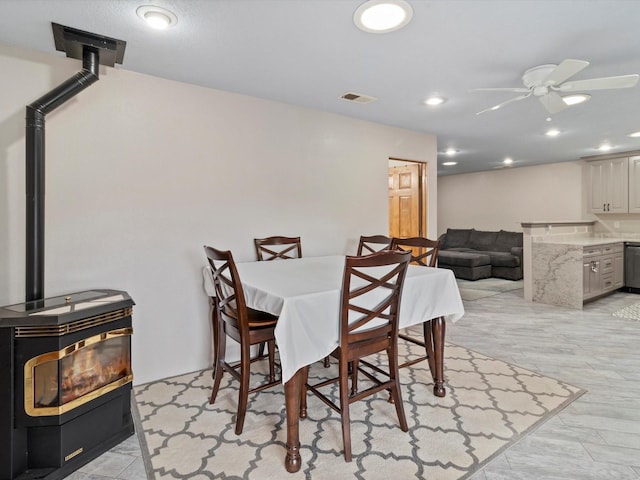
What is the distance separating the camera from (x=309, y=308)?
1.75 m

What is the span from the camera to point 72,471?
1731 millimetres

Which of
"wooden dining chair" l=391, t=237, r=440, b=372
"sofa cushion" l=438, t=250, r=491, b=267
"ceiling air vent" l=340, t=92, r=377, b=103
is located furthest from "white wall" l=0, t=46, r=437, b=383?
"sofa cushion" l=438, t=250, r=491, b=267

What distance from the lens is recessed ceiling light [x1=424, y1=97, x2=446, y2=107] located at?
10.3 feet

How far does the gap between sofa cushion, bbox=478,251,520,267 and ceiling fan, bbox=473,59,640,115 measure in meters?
4.58

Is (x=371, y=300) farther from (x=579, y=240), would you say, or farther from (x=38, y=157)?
(x=579, y=240)

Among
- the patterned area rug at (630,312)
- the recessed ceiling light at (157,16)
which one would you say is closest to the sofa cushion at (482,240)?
the patterned area rug at (630,312)

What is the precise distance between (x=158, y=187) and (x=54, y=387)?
4.83 feet

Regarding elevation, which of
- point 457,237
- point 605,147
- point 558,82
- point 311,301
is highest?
point 605,147

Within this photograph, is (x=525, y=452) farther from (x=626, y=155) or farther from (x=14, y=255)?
(x=626, y=155)

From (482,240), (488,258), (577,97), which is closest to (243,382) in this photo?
(577,97)

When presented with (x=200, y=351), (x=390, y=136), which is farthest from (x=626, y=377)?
(x=200, y=351)

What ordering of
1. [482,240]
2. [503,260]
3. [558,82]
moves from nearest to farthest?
[558,82], [503,260], [482,240]

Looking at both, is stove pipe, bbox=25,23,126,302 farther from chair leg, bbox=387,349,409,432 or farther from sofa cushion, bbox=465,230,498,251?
sofa cushion, bbox=465,230,498,251

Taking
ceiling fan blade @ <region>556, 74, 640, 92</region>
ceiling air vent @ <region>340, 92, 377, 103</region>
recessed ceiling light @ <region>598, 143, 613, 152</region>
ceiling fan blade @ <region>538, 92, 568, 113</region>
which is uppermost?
recessed ceiling light @ <region>598, 143, 613, 152</region>
